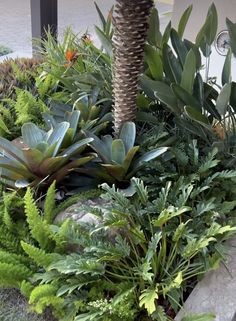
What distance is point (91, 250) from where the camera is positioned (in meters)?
1.37

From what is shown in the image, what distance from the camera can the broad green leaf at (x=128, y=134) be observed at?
5.94 ft

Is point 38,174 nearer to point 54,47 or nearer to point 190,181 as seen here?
point 190,181

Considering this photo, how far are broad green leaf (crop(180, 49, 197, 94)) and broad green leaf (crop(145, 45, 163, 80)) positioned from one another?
19cm

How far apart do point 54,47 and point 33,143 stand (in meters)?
1.01

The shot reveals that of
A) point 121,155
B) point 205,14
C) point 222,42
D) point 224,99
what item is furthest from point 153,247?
point 205,14

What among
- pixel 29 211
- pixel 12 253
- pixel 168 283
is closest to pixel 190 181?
pixel 168 283

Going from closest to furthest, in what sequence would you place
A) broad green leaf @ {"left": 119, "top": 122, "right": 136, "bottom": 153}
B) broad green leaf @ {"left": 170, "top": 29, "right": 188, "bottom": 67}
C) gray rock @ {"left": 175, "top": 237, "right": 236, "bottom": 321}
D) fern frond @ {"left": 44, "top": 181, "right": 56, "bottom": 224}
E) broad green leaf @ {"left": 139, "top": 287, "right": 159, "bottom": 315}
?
broad green leaf @ {"left": 139, "top": 287, "right": 159, "bottom": 315} < gray rock @ {"left": 175, "top": 237, "right": 236, "bottom": 321} < fern frond @ {"left": 44, "top": 181, "right": 56, "bottom": 224} < broad green leaf @ {"left": 119, "top": 122, "right": 136, "bottom": 153} < broad green leaf @ {"left": 170, "top": 29, "right": 188, "bottom": 67}

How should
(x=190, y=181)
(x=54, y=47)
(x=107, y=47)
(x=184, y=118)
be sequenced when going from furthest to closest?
(x=54, y=47) < (x=107, y=47) < (x=184, y=118) < (x=190, y=181)

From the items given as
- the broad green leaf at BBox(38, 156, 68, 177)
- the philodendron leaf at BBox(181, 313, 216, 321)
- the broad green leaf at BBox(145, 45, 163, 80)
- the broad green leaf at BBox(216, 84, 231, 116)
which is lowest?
the philodendron leaf at BBox(181, 313, 216, 321)

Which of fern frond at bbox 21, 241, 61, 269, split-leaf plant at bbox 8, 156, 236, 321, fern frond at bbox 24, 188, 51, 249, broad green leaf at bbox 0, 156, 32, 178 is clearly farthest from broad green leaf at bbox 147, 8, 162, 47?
fern frond at bbox 21, 241, 61, 269

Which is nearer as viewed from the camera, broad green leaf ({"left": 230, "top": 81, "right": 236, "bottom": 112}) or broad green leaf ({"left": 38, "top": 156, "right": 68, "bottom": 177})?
broad green leaf ({"left": 38, "top": 156, "right": 68, "bottom": 177})

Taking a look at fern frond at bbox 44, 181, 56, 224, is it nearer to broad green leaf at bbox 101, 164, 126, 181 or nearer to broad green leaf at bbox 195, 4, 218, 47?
broad green leaf at bbox 101, 164, 126, 181

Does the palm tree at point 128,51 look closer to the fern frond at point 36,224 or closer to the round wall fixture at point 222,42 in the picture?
the fern frond at point 36,224

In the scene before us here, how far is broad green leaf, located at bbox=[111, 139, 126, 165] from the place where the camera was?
5.62ft
